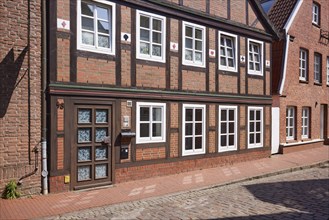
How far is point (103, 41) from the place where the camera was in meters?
8.93

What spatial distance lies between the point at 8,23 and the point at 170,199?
5.44m

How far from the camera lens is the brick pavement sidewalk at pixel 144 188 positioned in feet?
22.4

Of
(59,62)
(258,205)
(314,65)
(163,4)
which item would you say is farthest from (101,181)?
(314,65)

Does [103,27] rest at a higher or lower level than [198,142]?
higher

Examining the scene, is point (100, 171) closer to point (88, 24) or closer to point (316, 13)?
point (88, 24)

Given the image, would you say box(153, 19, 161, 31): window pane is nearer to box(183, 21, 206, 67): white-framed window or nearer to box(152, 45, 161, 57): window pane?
box(152, 45, 161, 57): window pane

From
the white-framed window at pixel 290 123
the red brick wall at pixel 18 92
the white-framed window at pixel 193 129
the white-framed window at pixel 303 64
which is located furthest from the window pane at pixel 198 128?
the white-framed window at pixel 303 64

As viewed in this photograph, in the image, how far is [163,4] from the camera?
10.1 meters

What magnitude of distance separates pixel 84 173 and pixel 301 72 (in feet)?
42.2

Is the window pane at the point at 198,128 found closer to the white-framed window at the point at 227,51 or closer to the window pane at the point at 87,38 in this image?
the white-framed window at the point at 227,51

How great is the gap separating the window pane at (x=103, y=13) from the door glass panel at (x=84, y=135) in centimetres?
299

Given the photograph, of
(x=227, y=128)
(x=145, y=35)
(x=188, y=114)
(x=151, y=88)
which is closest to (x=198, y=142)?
(x=188, y=114)

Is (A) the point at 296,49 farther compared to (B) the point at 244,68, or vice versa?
(A) the point at 296,49

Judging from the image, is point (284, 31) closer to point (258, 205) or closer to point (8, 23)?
point (258, 205)
